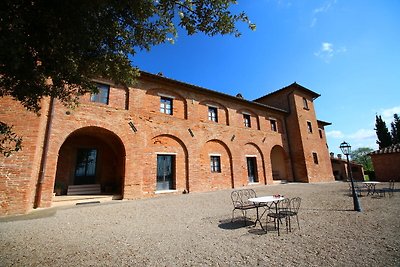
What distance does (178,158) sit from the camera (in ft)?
39.7

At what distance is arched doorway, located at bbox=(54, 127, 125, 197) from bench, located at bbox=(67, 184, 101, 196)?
28 cm

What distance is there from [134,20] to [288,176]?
18.3 metres

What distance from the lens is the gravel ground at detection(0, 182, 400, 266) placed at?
3287 millimetres

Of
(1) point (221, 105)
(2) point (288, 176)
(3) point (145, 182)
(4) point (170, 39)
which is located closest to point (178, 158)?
(3) point (145, 182)

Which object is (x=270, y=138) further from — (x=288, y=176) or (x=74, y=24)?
(x=74, y=24)

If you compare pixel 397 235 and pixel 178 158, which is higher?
pixel 178 158

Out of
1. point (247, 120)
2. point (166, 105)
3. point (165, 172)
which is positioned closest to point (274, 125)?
point (247, 120)

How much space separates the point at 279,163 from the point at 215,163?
900 centimetres

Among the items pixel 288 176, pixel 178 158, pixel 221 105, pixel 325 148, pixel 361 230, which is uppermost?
pixel 221 105

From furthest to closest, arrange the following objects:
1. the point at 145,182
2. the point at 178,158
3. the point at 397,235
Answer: the point at 178,158 → the point at 145,182 → the point at 397,235

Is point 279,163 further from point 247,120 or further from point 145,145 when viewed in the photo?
point 145,145

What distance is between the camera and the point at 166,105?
41.3ft

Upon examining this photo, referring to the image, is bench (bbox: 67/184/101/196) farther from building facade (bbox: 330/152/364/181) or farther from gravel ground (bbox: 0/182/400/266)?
building facade (bbox: 330/152/364/181)

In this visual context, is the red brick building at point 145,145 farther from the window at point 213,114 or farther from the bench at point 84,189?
the bench at point 84,189
